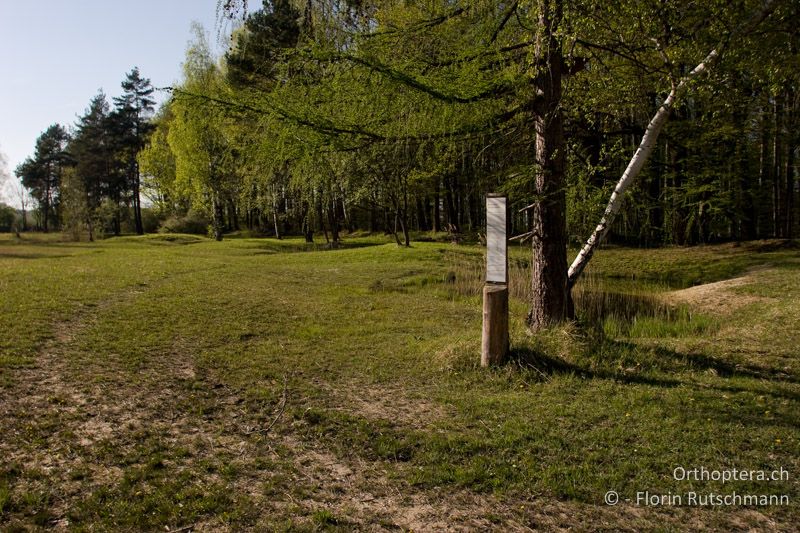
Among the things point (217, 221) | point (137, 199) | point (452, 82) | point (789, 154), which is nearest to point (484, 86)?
point (452, 82)

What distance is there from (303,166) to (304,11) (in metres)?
1.69

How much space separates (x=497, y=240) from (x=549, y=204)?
1080mm

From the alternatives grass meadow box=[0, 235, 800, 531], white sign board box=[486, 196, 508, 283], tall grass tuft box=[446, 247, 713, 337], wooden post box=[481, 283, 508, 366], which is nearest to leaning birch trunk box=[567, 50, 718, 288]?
grass meadow box=[0, 235, 800, 531]

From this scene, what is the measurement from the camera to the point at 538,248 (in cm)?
661

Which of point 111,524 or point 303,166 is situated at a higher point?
point 303,166

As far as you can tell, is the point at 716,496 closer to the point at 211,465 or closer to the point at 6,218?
the point at 211,465

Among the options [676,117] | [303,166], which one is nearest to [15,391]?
Answer: [303,166]

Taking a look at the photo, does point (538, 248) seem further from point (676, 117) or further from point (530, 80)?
point (676, 117)

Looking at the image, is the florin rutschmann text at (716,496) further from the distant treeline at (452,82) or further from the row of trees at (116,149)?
the row of trees at (116,149)

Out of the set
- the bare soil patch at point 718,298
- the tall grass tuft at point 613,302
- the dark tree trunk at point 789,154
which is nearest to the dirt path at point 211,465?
the tall grass tuft at point 613,302

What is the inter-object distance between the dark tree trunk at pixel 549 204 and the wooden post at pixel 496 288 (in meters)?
0.77

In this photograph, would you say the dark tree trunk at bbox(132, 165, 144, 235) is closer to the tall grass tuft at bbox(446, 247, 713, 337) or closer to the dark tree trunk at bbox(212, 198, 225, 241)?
the dark tree trunk at bbox(212, 198, 225, 241)

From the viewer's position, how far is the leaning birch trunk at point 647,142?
5447mm

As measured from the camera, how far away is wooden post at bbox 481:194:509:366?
18.6ft
